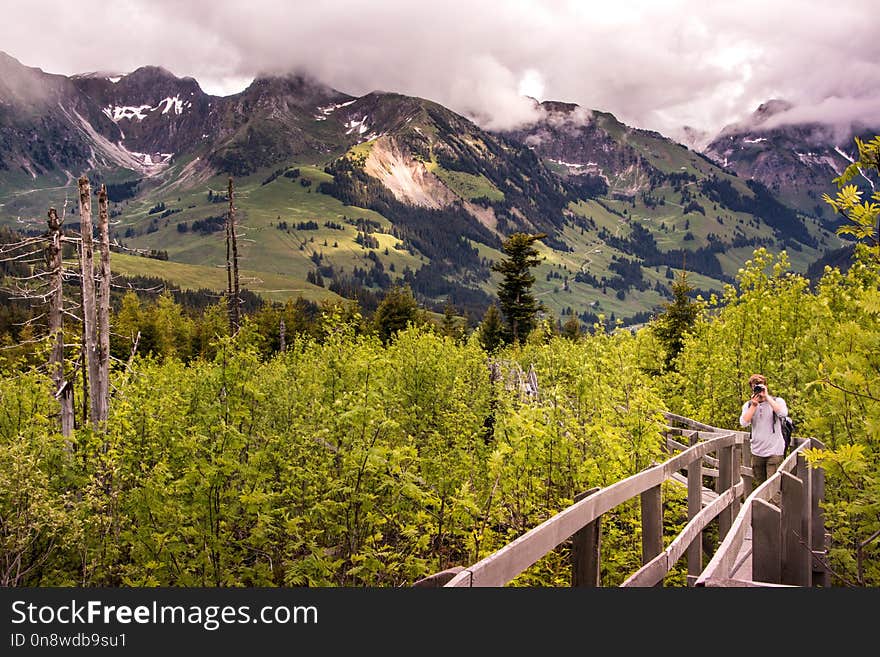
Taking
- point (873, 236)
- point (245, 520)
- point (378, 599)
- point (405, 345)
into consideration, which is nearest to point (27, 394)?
point (245, 520)

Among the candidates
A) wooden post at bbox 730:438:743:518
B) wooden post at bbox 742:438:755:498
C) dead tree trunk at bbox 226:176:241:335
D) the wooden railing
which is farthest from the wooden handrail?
dead tree trunk at bbox 226:176:241:335

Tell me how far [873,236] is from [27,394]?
1898 cm

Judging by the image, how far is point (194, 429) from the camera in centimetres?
1104

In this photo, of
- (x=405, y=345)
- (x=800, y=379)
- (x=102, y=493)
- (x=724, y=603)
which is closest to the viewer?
(x=724, y=603)

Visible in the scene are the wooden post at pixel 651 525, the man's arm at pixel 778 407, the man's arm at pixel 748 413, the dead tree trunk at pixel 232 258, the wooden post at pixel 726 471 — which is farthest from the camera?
the dead tree trunk at pixel 232 258

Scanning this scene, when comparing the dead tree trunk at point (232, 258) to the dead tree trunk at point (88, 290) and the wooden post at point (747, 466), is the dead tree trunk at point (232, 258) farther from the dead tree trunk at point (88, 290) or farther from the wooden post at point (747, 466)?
the wooden post at point (747, 466)

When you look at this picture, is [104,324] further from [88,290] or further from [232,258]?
[232,258]

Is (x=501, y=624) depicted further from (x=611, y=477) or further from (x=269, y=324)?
(x=269, y=324)

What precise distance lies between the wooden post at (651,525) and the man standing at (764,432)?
5159 mm

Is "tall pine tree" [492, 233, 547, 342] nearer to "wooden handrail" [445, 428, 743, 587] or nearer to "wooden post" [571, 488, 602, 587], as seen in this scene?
"wooden handrail" [445, 428, 743, 587]

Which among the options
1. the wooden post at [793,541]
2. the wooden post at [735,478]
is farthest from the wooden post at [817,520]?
the wooden post at [793,541]

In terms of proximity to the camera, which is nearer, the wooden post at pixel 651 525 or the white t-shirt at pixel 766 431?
the wooden post at pixel 651 525

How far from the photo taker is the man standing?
10.8 m

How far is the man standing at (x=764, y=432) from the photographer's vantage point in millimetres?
10844
